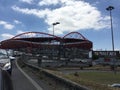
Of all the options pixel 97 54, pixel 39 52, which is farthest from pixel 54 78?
pixel 39 52

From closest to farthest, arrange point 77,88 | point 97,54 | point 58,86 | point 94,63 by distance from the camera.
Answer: point 77,88 → point 58,86 → point 94,63 → point 97,54

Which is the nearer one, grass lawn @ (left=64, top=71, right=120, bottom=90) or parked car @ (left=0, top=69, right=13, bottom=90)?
parked car @ (left=0, top=69, right=13, bottom=90)

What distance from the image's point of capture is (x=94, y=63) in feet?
385

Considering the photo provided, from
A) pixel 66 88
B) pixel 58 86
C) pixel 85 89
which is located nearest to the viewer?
pixel 85 89

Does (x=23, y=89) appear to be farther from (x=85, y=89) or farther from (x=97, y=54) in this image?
(x=97, y=54)

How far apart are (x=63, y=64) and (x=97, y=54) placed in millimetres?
59153

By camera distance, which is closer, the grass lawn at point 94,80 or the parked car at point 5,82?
the parked car at point 5,82

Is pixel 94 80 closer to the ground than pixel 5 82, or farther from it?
closer to the ground

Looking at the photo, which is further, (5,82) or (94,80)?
(94,80)

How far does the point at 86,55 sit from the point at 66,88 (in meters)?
146

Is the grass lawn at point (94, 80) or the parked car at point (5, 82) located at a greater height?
the parked car at point (5, 82)

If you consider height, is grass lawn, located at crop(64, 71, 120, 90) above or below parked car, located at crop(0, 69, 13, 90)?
below

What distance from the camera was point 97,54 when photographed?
15488 centimetres

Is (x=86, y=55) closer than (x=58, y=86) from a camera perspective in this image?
No
